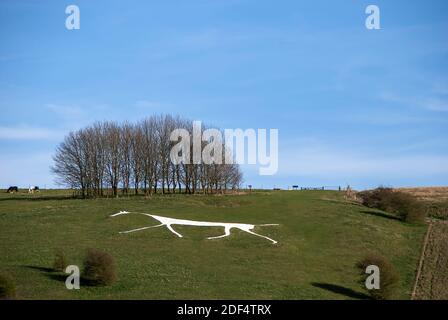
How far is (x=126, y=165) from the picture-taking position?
323 ft

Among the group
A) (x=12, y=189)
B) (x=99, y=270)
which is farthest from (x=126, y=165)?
(x=99, y=270)

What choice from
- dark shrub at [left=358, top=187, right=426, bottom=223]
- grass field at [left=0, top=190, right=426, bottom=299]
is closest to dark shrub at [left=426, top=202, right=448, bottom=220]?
dark shrub at [left=358, top=187, right=426, bottom=223]

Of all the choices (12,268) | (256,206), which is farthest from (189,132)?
(12,268)

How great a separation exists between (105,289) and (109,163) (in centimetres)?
6409

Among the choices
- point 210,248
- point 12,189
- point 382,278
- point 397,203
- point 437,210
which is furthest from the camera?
point 12,189

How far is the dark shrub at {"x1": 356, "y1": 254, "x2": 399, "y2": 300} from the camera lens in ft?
125

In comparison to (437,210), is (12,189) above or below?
above

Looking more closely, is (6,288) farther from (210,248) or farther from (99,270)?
(210,248)

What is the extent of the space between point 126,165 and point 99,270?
63.9 metres

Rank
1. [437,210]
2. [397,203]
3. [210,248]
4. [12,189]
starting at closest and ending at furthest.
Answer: [210,248]
[397,203]
[437,210]
[12,189]

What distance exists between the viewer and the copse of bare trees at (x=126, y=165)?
9594 cm

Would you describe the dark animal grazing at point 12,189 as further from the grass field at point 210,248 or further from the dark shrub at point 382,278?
the dark shrub at point 382,278

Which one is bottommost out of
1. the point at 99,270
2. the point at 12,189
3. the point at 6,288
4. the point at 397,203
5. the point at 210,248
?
the point at 210,248

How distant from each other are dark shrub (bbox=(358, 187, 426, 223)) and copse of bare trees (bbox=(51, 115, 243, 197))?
30662 mm
